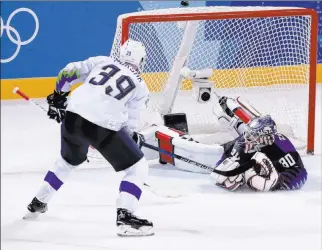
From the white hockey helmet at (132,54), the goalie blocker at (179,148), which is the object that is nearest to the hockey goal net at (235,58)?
the goalie blocker at (179,148)

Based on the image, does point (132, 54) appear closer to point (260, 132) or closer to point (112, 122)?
point (112, 122)

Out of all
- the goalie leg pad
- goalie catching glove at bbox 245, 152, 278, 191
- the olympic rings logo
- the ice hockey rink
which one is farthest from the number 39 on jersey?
the olympic rings logo

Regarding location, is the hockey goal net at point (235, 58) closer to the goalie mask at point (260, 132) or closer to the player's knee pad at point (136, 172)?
the goalie mask at point (260, 132)

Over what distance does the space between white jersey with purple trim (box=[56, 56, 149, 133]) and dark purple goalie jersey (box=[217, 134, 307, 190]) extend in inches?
33.3

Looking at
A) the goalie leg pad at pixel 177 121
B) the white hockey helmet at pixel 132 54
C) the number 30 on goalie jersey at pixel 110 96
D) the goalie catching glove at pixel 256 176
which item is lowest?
the goalie leg pad at pixel 177 121

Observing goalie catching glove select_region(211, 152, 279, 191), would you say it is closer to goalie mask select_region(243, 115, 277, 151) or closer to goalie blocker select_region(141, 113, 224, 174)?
goalie mask select_region(243, 115, 277, 151)

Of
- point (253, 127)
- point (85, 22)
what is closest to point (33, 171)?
point (253, 127)

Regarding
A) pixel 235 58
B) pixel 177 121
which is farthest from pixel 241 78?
pixel 177 121

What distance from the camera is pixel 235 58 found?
16.6 feet

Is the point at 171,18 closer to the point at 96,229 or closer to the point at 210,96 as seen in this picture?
the point at 210,96

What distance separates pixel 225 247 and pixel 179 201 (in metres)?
0.69

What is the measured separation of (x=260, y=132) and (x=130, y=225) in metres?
0.99

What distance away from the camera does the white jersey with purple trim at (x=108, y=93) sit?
2.64 meters

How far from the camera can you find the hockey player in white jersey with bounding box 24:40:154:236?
2.62 meters
